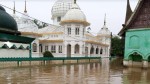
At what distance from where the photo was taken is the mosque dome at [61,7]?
1882 inches

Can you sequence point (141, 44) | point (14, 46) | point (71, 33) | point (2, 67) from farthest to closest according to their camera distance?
point (71, 33)
point (14, 46)
point (141, 44)
point (2, 67)

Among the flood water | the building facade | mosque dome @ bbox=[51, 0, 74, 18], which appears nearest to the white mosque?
mosque dome @ bbox=[51, 0, 74, 18]

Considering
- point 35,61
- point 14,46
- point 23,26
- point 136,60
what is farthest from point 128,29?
point 23,26

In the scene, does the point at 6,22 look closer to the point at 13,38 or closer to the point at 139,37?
the point at 13,38

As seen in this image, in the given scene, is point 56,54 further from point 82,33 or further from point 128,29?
point 128,29

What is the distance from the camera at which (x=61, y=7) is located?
48.3m

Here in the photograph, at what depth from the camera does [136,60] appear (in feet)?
80.9

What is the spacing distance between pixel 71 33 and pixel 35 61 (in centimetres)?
1532

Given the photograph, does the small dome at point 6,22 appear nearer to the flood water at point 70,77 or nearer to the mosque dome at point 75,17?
the flood water at point 70,77

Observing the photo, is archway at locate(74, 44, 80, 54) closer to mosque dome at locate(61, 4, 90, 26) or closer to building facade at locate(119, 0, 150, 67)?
mosque dome at locate(61, 4, 90, 26)

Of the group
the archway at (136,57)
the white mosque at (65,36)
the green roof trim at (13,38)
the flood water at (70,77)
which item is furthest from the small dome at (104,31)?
the flood water at (70,77)

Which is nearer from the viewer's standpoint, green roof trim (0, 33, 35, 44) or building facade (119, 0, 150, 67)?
building facade (119, 0, 150, 67)

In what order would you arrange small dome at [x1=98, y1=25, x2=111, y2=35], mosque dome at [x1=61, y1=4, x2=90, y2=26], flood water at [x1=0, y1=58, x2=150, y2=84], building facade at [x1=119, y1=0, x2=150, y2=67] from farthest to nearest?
small dome at [x1=98, y1=25, x2=111, y2=35] < mosque dome at [x1=61, y1=4, x2=90, y2=26] < building facade at [x1=119, y1=0, x2=150, y2=67] < flood water at [x1=0, y1=58, x2=150, y2=84]

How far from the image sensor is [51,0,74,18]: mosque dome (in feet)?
157
